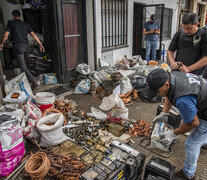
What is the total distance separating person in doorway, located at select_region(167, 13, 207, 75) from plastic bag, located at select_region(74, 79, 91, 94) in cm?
277

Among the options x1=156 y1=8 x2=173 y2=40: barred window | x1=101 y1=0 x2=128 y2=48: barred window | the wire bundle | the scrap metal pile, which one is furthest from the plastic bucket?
x1=156 y1=8 x2=173 y2=40: barred window

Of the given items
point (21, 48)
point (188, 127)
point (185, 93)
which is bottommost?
point (188, 127)

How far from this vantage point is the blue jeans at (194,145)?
7.28 feet

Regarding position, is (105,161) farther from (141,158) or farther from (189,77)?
(189,77)

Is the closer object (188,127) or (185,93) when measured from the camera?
(185,93)

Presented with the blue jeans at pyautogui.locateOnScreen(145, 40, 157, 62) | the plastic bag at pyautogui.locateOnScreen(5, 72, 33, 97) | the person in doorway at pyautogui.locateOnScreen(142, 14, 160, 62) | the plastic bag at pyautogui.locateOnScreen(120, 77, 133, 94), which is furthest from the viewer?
the blue jeans at pyautogui.locateOnScreen(145, 40, 157, 62)

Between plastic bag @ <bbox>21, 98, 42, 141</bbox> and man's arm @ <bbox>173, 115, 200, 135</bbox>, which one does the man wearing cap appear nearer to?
man's arm @ <bbox>173, 115, 200, 135</bbox>

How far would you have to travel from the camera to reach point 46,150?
3.14m

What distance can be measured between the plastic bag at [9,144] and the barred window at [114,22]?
5.17 metres

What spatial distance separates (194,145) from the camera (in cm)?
232

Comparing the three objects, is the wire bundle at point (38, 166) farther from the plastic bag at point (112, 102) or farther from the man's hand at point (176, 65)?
the man's hand at point (176, 65)

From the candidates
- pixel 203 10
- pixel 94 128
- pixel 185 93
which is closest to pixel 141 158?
pixel 185 93

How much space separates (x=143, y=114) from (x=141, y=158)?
207 centimetres

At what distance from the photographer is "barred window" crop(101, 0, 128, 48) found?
6.95m
